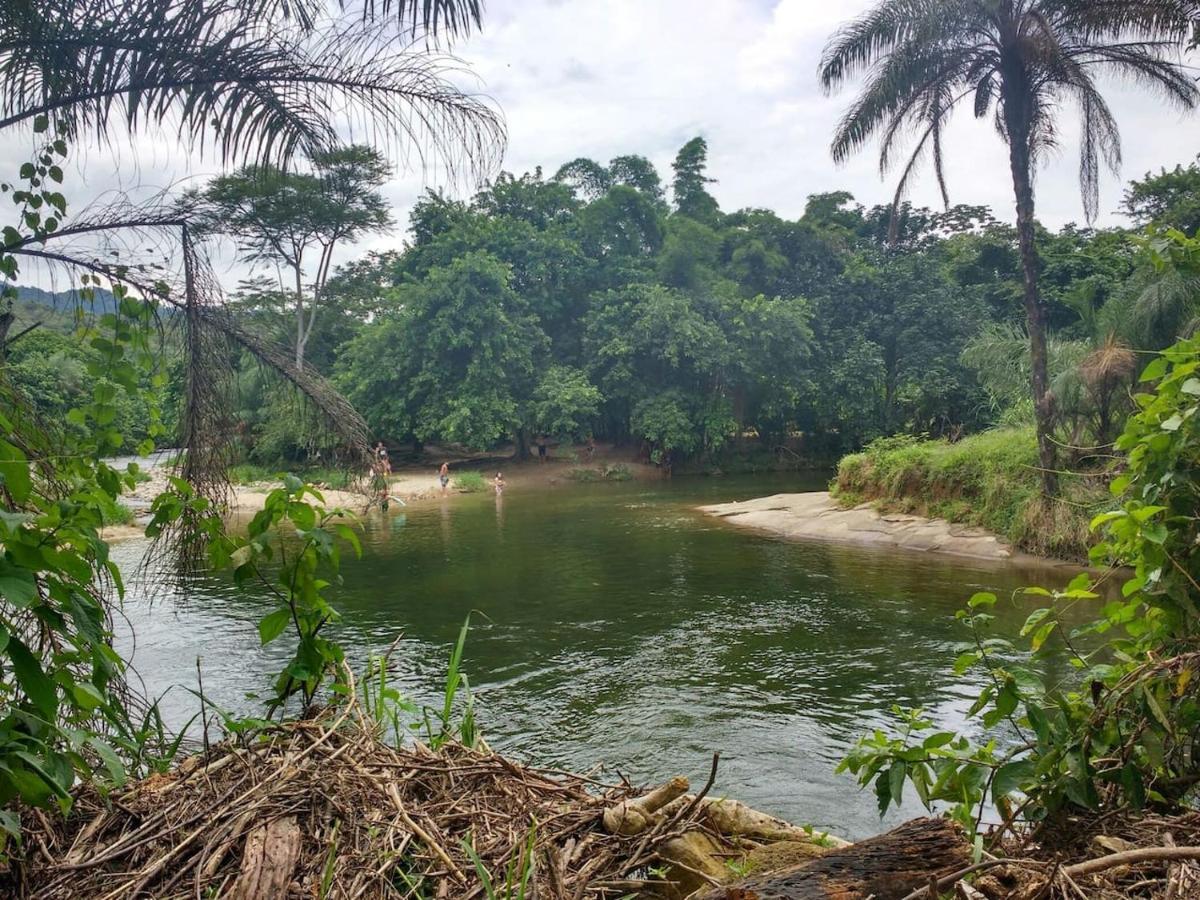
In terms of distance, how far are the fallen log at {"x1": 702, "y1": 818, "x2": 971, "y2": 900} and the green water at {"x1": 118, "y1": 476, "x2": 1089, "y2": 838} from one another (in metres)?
3.02

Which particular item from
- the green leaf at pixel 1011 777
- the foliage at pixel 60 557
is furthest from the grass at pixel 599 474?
the green leaf at pixel 1011 777

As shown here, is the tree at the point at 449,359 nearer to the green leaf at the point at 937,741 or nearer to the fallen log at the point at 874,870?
the green leaf at the point at 937,741

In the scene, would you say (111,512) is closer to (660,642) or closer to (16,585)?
(16,585)

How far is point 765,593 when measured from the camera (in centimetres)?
1241

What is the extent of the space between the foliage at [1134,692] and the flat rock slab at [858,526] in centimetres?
1254

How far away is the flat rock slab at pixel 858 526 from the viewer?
14.7 metres

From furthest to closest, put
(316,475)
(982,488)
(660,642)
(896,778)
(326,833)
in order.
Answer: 1. (982,488)
2. (660,642)
3. (316,475)
4. (896,778)
5. (326,833)

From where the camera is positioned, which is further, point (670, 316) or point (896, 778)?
point (670, 316)

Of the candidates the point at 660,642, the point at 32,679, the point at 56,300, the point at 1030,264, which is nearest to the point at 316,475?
the point at 56,300

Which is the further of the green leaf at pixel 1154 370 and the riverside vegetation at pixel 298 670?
the green leaf at pixel 1154 370

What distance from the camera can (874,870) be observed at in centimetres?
191

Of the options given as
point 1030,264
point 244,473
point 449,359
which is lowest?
point 244,473

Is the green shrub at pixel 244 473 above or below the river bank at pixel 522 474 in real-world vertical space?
above

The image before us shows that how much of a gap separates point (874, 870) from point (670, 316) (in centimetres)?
3001
